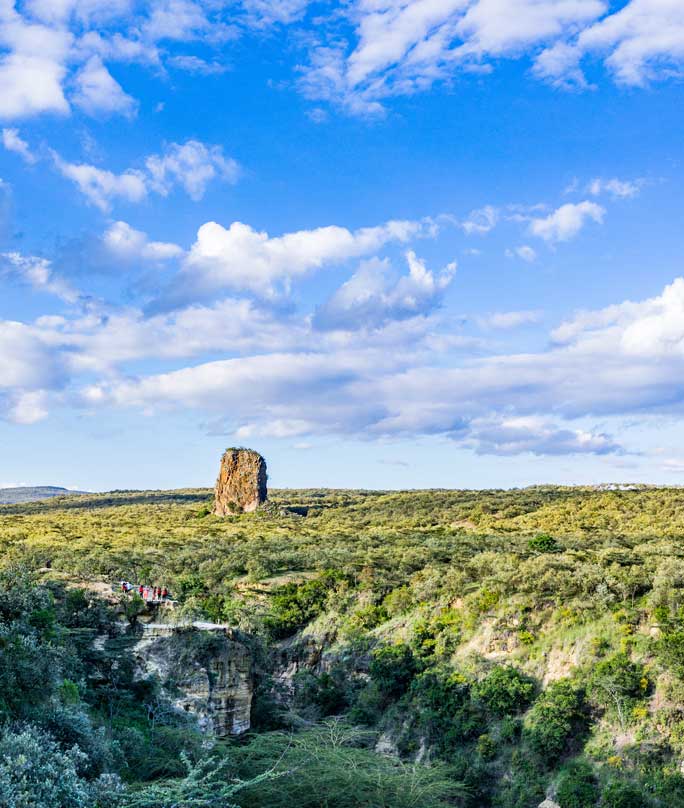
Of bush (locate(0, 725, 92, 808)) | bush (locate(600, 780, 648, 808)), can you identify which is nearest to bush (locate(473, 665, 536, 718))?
bush (locate(600, 780, 648, 808))

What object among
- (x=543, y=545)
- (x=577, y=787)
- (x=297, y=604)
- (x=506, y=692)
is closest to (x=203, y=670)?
(x=577, y=787)

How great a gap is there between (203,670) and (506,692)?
17173 mm

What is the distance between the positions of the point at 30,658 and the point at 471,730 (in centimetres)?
2545

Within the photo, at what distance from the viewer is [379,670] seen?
139 feet

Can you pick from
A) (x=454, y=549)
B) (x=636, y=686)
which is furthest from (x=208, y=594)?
(x=636, y=686)

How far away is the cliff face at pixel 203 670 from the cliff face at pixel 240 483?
71793 mm

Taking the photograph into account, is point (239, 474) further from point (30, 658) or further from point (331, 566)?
point (30, 658)

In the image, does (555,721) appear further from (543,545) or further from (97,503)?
(97,503)

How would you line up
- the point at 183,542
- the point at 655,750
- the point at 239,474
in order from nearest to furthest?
the point at 655,750 → the point at 183,542 → the point at 239,474

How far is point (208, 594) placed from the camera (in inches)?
2120

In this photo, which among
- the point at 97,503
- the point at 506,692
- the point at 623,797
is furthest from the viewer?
the point at 97,503

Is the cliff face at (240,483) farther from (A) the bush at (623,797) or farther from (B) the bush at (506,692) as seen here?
(A) the bush at (623,797)

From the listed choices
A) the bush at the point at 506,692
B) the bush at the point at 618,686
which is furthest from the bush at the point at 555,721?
the bush at the point at 506,692

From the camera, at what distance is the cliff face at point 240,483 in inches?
3962
